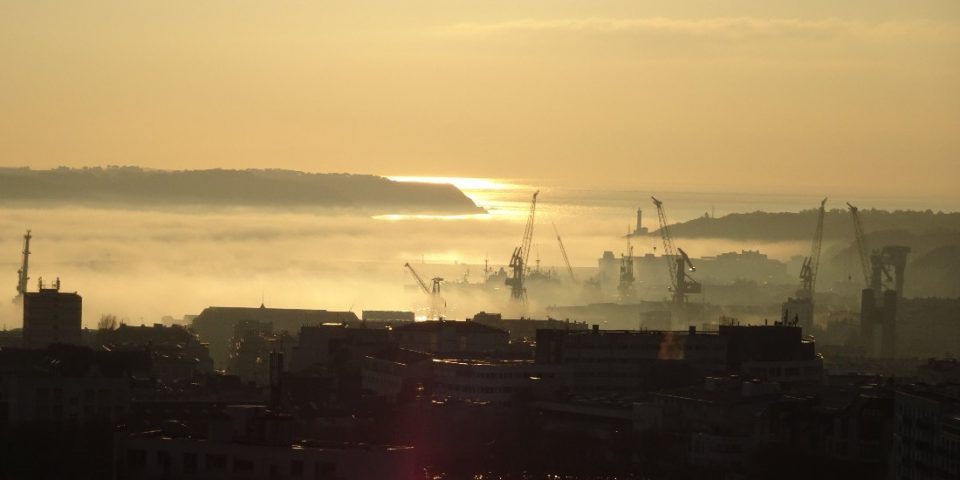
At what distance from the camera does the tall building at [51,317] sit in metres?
101

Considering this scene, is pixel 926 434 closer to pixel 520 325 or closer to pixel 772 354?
Result: pixel 772 354

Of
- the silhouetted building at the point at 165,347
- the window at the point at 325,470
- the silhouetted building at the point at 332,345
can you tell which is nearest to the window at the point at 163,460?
the window at the point at 325,470

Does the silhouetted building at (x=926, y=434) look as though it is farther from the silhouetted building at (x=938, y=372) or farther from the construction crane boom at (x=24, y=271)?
the construction crane boom at (x=24, y=271)

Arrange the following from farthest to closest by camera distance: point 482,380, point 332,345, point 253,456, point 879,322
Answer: point 879,322 → point 332,345 → point 482,380 → point 253,456

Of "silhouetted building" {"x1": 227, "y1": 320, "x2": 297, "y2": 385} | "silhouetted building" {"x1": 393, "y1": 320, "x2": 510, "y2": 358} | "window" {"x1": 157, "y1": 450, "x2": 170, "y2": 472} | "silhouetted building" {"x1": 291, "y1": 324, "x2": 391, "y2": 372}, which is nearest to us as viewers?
"window" {"x1": 157, "y1": 450, "x2": 170, "y2": 472}

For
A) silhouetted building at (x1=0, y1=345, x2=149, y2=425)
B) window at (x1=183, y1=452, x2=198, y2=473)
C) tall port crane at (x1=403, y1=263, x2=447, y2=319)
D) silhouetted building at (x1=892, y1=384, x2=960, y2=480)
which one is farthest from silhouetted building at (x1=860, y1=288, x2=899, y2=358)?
window at (x1=183, y1=452, x2=198, y2=473)

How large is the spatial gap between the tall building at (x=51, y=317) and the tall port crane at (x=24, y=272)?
58.2m

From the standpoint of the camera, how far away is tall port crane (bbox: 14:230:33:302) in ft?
544

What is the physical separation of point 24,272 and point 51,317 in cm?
6761

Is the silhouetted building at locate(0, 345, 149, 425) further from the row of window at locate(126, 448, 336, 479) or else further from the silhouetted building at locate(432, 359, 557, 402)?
the row of window at locate(126, 448, 336, 479)

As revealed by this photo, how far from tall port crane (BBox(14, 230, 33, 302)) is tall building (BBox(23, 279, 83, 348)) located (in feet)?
191

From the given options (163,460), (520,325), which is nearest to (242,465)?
(163,460)

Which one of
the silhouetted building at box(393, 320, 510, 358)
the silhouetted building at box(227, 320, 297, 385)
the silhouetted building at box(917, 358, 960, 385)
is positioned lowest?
the silhouetted building at box(227, 320, 297, 385)

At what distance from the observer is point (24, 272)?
16900 centimetres
